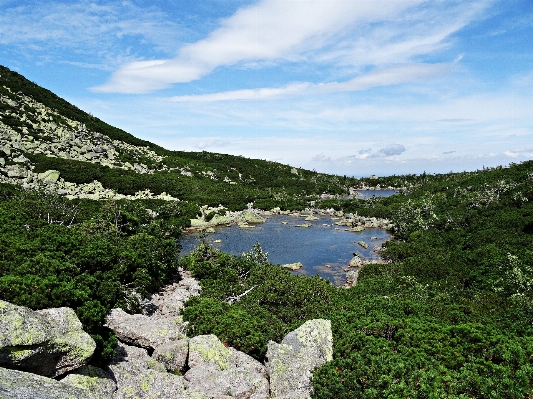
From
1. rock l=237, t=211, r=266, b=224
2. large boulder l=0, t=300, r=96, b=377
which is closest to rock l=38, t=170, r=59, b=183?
rock l=237, t=211, r=266, b=224

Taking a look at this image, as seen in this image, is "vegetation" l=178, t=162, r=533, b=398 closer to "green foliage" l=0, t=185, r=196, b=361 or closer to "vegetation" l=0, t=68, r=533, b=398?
"vegetation" l=0, t=68, r=533, b=398

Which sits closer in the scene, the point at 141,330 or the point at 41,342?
the point at 41,342

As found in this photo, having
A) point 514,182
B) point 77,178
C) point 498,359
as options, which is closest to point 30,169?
point 77,178

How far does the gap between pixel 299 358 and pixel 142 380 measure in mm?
5926

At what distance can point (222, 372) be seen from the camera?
12.9 m

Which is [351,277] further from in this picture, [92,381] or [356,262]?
[92,381]

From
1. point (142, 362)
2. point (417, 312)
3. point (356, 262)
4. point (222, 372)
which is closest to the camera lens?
point (222, 372)

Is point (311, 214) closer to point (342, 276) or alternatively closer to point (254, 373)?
point (342, 276)

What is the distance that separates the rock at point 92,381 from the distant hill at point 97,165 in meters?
53.0

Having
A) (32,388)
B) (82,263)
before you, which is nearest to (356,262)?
(82,263)

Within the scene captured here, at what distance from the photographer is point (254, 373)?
13328 mm

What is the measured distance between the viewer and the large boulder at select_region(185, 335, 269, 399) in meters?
12.3

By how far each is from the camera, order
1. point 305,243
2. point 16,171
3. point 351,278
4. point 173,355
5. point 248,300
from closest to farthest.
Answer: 1. point 173,355
2. point 248,300
3. point 351,278
4. point 305,243
5. point 16,171

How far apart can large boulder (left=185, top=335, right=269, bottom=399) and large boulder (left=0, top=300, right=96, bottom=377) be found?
13.7ft
